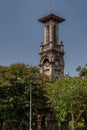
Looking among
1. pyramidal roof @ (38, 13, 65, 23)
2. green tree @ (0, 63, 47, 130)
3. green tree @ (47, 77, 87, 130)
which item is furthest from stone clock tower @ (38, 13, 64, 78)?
green tree @ (47, 77, 87, 130)

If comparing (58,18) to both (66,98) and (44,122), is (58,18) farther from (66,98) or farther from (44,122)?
(66,98)

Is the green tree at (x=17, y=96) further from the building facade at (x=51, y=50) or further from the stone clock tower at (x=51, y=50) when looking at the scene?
the stone clock tower at (x=51, y=50)

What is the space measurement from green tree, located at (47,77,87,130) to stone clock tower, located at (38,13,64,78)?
30.2 meters

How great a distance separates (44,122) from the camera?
6375 cm

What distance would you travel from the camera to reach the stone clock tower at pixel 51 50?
8238cm

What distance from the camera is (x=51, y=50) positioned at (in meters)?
82.6

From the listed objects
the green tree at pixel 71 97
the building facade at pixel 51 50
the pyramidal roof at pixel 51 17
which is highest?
the pyramidal roof at pixel 51 17

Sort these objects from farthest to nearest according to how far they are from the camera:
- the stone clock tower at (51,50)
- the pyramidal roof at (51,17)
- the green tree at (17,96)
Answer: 1. the pyramidal roof at (51,17)
2. the stone clock tower at (51,50)
3. the green tree at (17,96)

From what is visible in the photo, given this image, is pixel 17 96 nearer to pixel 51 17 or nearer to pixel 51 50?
pixel 51 50

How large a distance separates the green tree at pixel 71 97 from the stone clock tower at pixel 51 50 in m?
30.2

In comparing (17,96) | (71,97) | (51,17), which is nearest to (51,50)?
(51,17)

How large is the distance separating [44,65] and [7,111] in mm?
31341

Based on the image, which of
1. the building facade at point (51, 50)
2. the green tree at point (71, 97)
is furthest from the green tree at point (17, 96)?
the building facade at point (51, 50)

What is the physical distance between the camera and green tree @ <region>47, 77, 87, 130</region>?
48531 mm
